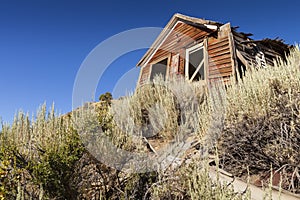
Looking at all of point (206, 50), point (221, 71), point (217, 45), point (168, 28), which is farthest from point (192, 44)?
point (221, 71)

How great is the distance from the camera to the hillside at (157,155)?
2584 mm

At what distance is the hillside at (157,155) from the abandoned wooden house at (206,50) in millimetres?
2967

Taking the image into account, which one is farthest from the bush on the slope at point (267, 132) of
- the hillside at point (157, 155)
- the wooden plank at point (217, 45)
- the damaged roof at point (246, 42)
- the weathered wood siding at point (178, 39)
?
the weathered wood siding at point (178, 39)

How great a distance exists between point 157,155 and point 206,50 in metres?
6.73

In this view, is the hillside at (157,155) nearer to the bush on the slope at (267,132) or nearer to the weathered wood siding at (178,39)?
the bush on the slope at (267,132)

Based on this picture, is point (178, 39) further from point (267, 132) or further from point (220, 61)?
point (267, 132)

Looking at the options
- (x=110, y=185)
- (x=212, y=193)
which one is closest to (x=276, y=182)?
(x=212, y=193)

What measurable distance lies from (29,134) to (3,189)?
107 cm

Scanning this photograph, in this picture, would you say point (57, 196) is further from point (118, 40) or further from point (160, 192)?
point (118, 40)

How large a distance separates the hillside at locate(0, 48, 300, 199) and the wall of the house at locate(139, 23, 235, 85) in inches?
163

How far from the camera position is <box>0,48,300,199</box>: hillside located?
8.48 feet

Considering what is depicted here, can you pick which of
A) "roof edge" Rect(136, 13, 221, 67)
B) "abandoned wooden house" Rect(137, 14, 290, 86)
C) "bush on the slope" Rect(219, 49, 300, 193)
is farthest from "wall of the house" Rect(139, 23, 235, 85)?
"bush on the slope" Rect(219, 49, 300, 193)

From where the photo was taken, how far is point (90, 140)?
10.4 ft

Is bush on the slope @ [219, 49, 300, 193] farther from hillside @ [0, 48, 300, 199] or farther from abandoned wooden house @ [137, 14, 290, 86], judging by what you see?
abandoned wooden house @ [137, 14, 290, 86]
